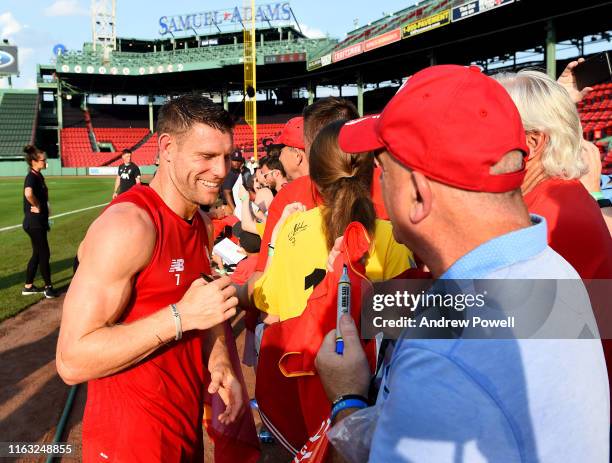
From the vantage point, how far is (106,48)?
5728 cm

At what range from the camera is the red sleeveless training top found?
2.11 m

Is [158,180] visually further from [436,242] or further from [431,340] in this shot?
[431,340]

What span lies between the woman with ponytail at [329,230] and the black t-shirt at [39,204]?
7.06 meters

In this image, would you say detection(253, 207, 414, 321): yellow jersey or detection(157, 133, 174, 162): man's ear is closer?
detection(253, 207, 414, 321): yellow jersey

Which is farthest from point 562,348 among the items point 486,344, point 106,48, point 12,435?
point 106,48

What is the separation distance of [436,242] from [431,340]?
272 millimetres

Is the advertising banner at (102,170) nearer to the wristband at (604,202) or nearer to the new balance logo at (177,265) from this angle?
the new balance logo at (177,265)

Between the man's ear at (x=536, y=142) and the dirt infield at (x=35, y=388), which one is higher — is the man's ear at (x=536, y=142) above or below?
above

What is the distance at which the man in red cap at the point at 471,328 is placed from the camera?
908mm

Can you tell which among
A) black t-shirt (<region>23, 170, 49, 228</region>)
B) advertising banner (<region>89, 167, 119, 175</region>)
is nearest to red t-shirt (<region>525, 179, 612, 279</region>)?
black t-shirt (<region>23, 170, 49, 228</region>)

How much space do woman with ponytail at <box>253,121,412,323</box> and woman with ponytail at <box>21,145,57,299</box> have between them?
688cm

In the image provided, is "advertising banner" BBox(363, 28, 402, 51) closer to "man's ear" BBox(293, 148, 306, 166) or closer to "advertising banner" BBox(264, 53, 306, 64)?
"advertising banner" BBox(264, 53, 306, 64)
